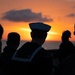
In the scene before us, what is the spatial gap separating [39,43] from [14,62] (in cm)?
49

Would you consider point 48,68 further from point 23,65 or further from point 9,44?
point 9,44

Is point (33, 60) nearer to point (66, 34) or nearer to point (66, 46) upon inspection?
point (66, 46)

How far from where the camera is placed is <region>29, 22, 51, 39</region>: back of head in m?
5.21

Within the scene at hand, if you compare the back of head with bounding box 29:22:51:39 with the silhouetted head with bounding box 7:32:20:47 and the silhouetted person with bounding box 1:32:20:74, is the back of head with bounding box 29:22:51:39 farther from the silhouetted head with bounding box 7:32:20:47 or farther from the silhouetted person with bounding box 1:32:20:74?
the silhouetted head with bounding box 7:32:20:47

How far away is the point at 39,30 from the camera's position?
523 cm

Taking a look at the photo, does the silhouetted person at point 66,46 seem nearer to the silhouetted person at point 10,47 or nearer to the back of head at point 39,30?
the silhouetted person at point 10,47

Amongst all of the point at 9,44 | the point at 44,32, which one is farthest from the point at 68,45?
the point at 44,32

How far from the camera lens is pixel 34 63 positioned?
5.01 metres

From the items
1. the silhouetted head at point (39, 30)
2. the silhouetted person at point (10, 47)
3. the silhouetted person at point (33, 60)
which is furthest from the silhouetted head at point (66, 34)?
the silhouetted person at point (33, 60)

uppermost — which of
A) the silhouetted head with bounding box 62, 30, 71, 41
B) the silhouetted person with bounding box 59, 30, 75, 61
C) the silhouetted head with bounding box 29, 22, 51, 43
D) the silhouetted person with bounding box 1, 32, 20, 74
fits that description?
the silhouetted head with bounding box 29, 22, 51, 43

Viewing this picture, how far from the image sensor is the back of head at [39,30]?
205 inches

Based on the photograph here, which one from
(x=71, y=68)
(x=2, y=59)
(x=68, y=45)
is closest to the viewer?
(x=71, y=68)

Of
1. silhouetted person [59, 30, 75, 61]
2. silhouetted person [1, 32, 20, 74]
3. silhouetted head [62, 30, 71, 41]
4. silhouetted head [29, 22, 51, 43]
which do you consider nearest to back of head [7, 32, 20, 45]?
silhouetted person [1, 32, 20, 74]

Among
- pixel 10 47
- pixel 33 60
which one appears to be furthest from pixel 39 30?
pixel 10 47
